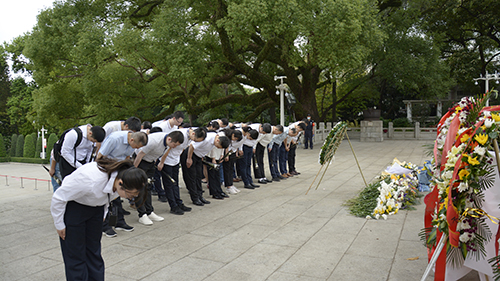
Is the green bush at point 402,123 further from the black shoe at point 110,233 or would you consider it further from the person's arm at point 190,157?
the black shoe at point 110,233

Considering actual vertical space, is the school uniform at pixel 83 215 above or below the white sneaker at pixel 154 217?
above

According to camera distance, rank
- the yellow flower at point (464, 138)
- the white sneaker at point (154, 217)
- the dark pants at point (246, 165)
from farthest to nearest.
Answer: the dark pants at point (246, 165) → the white sneaker at point (154, 217) → the yellow flower at point (464, 138)

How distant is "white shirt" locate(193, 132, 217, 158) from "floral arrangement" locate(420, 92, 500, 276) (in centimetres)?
482

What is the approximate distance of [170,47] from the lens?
60.5 feet

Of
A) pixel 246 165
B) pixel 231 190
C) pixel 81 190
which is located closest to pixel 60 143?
pixel 81 190

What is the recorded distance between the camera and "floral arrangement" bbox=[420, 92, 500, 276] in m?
3.27

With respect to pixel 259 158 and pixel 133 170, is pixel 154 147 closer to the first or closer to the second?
pixel 133 170

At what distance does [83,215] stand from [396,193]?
5.76m

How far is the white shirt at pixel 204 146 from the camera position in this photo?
7516mm

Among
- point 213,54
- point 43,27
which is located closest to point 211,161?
point 213,54

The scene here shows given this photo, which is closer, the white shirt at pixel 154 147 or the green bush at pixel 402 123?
the white shirt at pixel 154 147

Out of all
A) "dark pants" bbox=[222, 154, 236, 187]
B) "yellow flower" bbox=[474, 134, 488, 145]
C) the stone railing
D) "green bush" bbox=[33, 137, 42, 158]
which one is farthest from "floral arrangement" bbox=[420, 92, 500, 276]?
the stone railing

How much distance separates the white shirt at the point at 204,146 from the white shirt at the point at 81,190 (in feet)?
14.3

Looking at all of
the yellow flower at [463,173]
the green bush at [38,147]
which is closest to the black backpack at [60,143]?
the yellow flower at [463,173]
